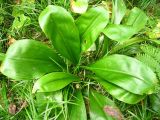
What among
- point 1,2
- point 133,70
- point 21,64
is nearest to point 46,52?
point 21,64

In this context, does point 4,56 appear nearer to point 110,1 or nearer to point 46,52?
point 46,52

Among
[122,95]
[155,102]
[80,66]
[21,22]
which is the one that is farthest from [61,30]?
[155,102]

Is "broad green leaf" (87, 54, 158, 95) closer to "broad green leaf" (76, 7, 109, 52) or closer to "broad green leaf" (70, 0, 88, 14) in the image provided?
"broad green leaf" (76, 7, 109, 52)

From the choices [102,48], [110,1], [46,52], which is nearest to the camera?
[46,52]

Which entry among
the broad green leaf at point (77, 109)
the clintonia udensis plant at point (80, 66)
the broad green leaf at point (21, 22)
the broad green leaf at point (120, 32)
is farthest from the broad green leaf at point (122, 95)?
the broad green leaf at point (21, 22)

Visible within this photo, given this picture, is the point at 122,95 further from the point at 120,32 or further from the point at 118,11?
the point at 118,11

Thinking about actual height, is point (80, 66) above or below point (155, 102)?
above

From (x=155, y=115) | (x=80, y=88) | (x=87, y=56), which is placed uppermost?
(x=87, y=56)
